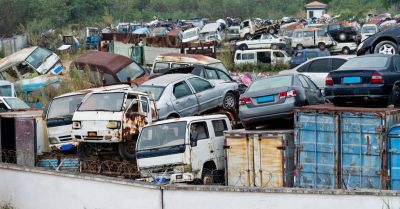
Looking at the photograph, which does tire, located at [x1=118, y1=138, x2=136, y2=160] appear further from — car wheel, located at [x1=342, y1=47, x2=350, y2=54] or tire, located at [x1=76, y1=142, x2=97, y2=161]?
car wheel, located at [x1=342, y1=47, x2=350, y2=54]

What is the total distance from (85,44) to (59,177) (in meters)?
32.2

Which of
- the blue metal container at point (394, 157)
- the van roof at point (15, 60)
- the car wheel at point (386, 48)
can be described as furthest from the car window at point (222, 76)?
the van roof at point (15, 60)

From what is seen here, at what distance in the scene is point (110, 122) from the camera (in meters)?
18.2

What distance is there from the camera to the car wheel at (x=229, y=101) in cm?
2205

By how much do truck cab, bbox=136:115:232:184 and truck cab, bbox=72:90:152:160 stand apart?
114cm

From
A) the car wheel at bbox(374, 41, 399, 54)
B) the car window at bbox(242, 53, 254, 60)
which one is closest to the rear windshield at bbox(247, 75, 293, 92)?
the car wheel at bbox(374, 41, 399, 54)

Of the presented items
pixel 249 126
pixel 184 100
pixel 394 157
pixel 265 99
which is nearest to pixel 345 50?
pixel 184 100

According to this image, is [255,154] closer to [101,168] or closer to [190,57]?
[101,168]

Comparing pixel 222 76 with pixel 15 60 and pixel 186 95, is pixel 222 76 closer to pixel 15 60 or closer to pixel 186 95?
pixel 186 95

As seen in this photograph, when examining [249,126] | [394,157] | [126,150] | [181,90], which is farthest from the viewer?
[181,90]

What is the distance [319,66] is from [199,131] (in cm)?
803

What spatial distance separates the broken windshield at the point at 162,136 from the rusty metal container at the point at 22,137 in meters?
Answer: 4.27

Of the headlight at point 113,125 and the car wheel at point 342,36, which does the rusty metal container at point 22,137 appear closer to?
the headlight at point 113,125

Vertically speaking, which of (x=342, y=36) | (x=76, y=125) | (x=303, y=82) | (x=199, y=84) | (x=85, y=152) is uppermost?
(x=342, y=36)
